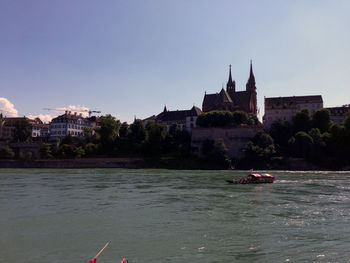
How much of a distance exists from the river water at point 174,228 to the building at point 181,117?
75.4 meters

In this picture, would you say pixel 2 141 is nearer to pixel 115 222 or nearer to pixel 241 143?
pixel 241 143

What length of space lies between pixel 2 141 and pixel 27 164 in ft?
78.1

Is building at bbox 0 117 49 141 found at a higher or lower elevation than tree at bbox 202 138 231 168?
higher

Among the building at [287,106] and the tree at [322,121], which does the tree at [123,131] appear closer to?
the building at [287,106]

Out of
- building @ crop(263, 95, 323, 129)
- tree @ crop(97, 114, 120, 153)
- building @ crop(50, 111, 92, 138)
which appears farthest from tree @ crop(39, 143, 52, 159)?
building @ crop(263, 95, 323, 129)

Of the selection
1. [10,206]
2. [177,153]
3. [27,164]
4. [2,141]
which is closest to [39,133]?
[2,141]

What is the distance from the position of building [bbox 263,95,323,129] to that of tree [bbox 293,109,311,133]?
12338 mm

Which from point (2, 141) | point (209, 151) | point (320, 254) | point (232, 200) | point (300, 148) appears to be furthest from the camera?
point (2, 141)

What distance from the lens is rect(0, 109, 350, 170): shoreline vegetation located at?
7375 cm

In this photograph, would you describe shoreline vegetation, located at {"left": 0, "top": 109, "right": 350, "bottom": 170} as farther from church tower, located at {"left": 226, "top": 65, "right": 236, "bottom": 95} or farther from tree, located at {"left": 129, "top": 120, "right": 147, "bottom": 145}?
church tower, located at {"left": 226, "top": 65, "right": 236, "bottom": 95}

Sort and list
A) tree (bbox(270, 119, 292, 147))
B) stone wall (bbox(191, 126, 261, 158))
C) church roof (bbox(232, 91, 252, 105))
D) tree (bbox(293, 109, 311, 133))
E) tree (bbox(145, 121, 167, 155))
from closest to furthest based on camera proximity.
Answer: tree (bbox(270, 119, 292, 147))
stone wall (bbox(191, 126, 261, 158))
tree (bbox(293, 109, 311, 133))
tree (bbox(145, 121, 167, 155))
church roof (bbox(232, 91, 252, 105))

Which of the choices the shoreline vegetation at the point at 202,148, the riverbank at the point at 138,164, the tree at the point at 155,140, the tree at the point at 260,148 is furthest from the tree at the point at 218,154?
the tree at the point at 155,140

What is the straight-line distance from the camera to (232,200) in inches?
1095

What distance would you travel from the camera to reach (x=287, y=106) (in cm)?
9975
